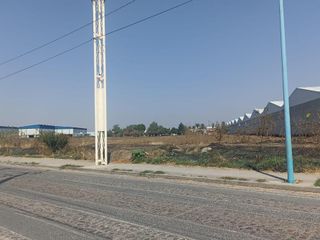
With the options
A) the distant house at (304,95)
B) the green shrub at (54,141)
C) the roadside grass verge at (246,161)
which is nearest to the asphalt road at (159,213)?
the roadside grass verge at (246,161)

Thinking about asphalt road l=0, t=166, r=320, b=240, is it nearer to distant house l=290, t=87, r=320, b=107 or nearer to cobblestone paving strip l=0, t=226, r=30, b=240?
cobblestone paving strip l=0, t=226, r=30, b=240

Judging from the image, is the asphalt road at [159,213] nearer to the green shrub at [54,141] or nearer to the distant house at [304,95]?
the green shrub at [54,141]

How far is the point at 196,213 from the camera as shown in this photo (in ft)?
31.9

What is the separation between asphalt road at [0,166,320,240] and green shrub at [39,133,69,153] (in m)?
23.8

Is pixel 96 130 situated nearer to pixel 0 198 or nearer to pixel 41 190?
pixel 41 190

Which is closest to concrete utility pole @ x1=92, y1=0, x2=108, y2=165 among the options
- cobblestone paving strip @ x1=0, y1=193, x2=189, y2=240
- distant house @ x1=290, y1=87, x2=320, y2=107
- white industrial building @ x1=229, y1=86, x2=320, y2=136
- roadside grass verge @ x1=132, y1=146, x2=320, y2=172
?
roadside grass verge @ x1=132, y1=146, x2=320, y2=172

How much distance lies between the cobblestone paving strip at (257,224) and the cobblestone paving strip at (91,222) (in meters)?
1.23

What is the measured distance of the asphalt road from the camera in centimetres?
789

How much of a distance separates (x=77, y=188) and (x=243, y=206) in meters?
6.64

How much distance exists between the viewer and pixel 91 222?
8.98 m

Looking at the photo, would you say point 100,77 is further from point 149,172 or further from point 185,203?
point 185,203

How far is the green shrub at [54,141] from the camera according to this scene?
126 feet

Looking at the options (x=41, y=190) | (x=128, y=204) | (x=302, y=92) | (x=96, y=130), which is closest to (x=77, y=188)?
(x=41, y=190)

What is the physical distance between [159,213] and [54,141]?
3001cm
